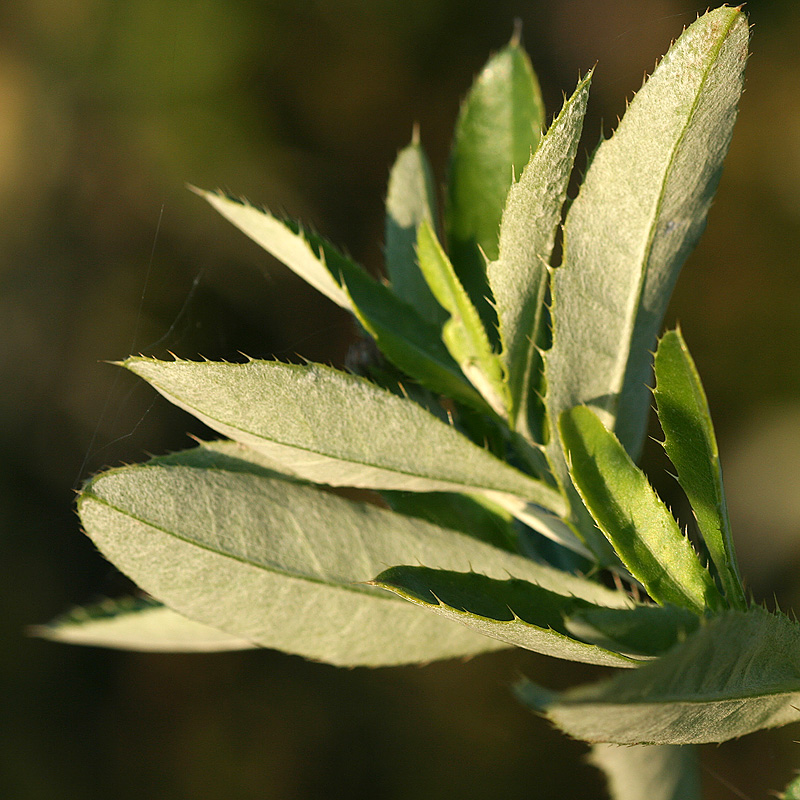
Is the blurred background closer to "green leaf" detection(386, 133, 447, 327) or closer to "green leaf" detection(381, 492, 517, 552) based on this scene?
"green leaf" detection(386, 133, 447, 327)

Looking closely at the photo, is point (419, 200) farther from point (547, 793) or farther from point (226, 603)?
point (547, 793)

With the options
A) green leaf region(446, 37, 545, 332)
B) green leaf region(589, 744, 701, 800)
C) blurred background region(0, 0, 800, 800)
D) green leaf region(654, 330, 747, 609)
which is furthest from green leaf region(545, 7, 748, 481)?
blurred background region(0, 0, 800, 800)

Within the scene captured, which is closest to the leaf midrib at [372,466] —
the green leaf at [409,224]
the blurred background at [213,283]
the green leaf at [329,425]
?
the green leaf at [329,425]

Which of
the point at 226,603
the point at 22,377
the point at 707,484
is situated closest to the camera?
the point at 707,484

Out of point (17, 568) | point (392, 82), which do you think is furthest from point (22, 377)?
point (392, 82)

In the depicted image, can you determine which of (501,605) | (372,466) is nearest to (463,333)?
(372,466)
